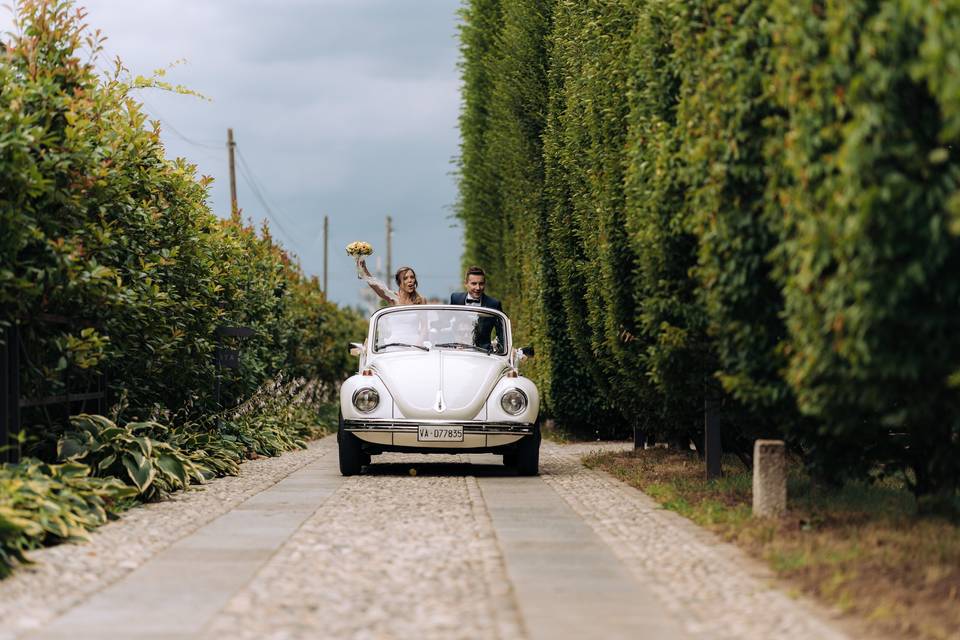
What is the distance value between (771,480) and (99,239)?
4.83 metres

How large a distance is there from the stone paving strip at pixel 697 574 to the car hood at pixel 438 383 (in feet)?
6.20

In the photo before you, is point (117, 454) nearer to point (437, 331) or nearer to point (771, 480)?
point (437, 331)

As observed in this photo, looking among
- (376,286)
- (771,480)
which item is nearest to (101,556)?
(771,480)

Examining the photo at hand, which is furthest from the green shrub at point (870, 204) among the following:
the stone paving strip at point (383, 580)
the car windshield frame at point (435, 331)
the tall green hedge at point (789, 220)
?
the car windshield frame at point (435, 331)

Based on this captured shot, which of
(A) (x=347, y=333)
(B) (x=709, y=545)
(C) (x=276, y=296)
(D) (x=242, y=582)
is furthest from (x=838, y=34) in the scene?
(A) (x=347, y=333)

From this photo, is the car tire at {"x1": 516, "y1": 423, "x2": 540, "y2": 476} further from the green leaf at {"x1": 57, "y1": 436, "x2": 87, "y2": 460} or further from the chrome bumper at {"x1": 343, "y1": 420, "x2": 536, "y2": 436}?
the green leaf at {"x1": 57, "y1": 436, "x2": 87, "y2": 460}

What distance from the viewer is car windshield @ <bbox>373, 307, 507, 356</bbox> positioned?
12.2m

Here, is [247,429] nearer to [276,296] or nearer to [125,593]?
[276,296]

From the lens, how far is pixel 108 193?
8.78 m

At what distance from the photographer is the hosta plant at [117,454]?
8.67 metres

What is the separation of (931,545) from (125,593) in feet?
13.0

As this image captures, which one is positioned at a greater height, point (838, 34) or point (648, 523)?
point (838, 34)

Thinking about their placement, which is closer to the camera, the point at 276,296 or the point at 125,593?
the point at 125,593

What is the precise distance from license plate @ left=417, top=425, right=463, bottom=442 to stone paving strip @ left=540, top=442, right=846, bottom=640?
176 centimetres
